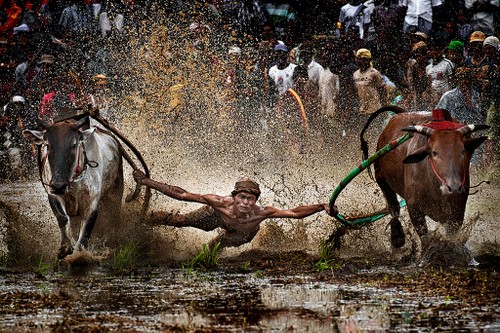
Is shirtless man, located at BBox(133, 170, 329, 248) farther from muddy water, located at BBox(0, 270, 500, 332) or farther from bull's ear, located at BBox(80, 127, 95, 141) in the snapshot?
muddy water, located at BBox(0, 270, 500, 332)

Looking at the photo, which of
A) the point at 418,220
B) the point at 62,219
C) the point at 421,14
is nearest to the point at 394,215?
the point at 418,220

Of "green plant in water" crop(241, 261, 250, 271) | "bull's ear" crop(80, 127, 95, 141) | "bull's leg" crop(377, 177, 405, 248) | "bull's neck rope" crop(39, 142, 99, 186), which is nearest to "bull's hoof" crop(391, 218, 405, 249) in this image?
"bull's leg" crop(377, 177, 405, 248)

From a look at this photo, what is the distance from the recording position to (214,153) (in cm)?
1745

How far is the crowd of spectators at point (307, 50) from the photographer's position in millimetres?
19016

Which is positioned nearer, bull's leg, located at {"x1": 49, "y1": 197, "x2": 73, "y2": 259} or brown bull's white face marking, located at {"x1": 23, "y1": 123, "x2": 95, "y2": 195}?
brown bull's white face marking, located at {"x1": 23, "y1": 123, "x2": 95, "y2": 195}

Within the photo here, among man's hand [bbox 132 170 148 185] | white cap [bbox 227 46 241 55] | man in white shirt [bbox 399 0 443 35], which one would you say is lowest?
man's hand [bbox 132 170 148 185]

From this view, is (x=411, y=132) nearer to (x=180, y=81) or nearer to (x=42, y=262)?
(x=42, y=262)

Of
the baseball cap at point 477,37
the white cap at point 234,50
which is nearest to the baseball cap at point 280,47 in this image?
the white cap at point 234,50

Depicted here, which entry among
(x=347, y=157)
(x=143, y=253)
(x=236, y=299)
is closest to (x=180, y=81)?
(x=347, y=157)

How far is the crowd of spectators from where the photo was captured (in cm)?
1902

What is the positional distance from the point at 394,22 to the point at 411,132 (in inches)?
415

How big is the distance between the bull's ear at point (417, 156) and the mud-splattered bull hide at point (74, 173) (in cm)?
316

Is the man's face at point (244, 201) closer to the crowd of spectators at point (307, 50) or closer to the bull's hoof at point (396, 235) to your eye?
the bull's hoof at point (396, 235)

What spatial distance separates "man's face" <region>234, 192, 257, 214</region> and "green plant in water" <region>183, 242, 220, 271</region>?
48cm
